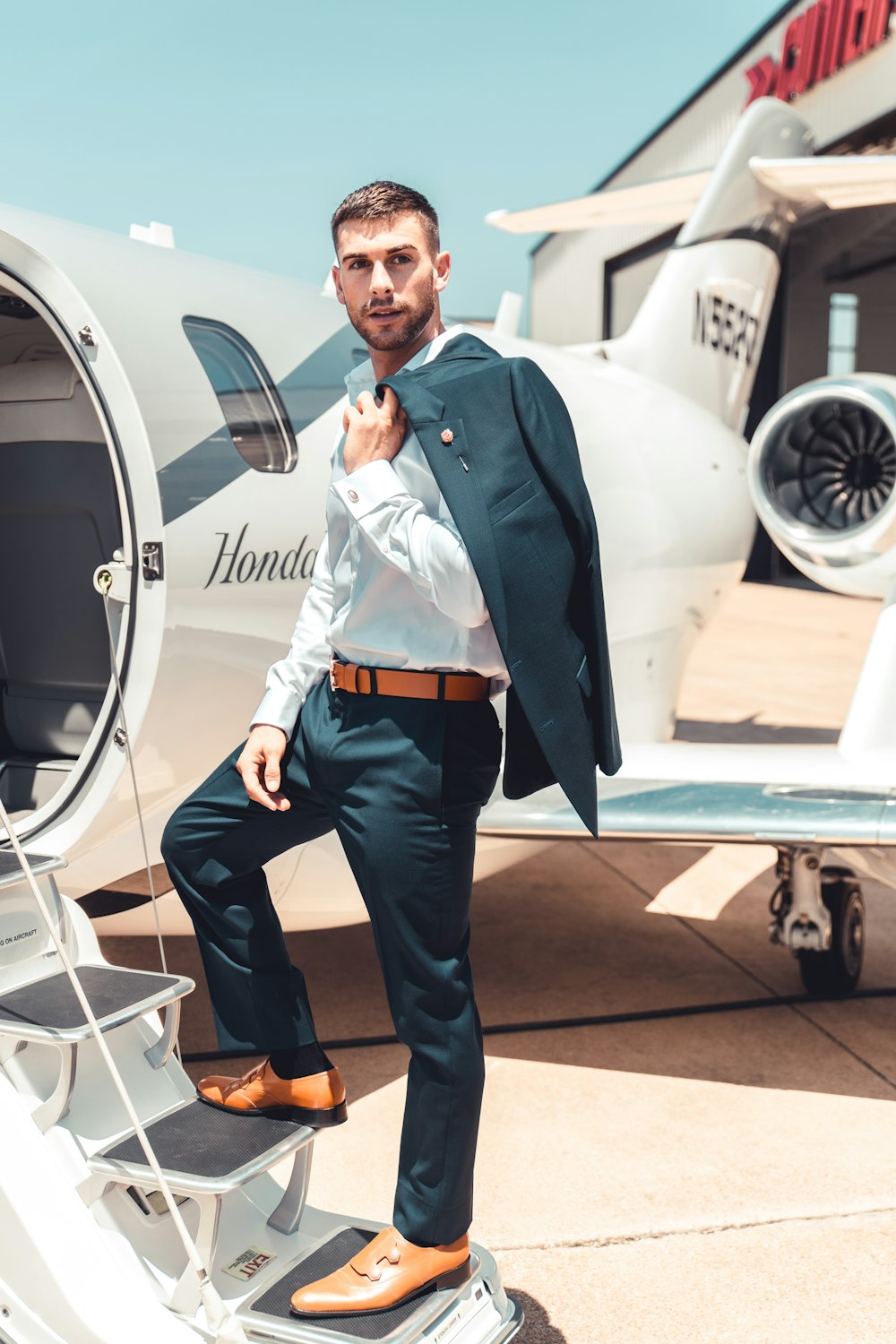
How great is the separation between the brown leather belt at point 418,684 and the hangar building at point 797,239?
1799 cm

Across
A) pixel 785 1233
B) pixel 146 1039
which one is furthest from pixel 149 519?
pixel 785 1233

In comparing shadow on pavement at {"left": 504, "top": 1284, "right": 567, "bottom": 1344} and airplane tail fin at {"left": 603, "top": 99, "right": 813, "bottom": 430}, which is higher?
airplane tail fin at {"left": 603, "top": 99, "right": 813, "bottom": 430}

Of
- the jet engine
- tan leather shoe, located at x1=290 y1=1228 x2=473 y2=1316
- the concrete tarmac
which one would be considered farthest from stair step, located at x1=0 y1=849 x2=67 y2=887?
the jet engine

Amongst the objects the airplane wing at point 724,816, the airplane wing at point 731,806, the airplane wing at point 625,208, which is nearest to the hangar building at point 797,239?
the airplane wing at point 625,208

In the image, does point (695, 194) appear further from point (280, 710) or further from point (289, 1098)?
point (289, 1098)

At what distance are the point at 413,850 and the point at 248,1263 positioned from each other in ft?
3.41

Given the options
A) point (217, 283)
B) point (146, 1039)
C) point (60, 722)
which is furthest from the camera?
point (60, 722)

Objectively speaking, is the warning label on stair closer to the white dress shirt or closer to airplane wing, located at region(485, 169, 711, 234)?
the white dress shirt

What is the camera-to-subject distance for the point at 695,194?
9.68 meters

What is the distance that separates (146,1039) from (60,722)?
187cm

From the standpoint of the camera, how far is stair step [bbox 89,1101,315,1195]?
2.65 metres

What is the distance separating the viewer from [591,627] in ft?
8.65

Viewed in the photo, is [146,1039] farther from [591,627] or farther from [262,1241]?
[591,627]

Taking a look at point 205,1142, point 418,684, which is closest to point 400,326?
point 418,684
